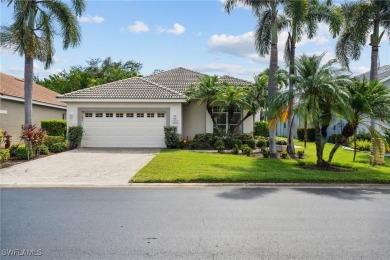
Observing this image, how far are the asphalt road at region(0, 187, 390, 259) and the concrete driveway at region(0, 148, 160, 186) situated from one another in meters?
1.01

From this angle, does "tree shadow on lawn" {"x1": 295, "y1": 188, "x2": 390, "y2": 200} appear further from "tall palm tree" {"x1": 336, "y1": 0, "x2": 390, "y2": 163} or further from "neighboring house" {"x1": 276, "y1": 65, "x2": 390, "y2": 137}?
"tall palm tree" {"x1": 336, "y1": 0, "x2": 390, "y2": 163}

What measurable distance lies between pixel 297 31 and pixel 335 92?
23.4ft

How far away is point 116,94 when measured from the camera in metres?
20.0

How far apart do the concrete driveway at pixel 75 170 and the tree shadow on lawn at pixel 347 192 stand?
5.59 meters

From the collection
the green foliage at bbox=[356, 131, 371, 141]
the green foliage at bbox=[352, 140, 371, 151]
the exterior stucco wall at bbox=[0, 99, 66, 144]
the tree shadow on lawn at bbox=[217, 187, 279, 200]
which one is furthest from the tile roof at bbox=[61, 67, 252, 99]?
the tree shadow on lawn at bbox=[217, 187, 279, 200]

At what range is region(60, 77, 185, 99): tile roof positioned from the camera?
1957 centimetres

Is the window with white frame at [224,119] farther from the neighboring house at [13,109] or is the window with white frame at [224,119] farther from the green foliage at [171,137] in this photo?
the neighboring house at [13,109]

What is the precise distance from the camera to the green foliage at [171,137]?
761 inches

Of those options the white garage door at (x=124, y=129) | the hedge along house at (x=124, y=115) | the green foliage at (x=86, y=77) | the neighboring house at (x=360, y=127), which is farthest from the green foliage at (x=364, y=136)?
the green foliage at (x=86, y=77)

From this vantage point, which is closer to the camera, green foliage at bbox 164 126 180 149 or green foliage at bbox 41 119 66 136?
green foliage at bbox 164 126 180 149

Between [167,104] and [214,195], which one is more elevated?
[167,104]

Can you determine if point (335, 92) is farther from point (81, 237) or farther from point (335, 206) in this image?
point (81, 237)

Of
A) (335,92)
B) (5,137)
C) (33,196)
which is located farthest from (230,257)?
(5,137)

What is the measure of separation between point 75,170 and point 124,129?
26.8 ft
